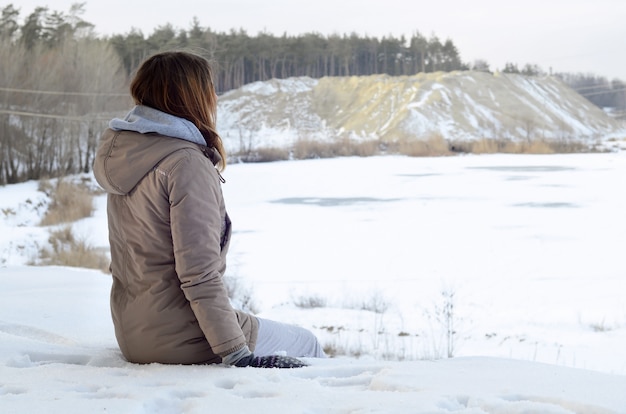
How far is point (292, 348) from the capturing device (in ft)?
8.01

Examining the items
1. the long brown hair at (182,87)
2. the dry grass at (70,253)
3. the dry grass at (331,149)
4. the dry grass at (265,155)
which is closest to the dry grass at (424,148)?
the dry grass at (331,149)

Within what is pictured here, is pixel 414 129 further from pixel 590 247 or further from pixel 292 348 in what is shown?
pixel 292 348

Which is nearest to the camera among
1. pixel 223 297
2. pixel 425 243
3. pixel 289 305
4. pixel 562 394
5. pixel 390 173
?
pixel 562 394

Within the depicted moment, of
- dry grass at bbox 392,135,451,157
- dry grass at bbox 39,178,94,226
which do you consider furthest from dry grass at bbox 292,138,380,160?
dry grass at bbox 39,178,94,226

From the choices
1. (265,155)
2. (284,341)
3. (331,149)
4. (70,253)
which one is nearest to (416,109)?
(331,149)

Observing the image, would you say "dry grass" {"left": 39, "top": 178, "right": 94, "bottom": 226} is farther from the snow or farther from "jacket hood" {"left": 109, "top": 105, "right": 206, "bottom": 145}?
"jacket hood" {"left": 109, "top": 105, "right": 206, "bottom": 145}

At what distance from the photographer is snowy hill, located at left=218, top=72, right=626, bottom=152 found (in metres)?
47.9

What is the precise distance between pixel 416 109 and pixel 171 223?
159ft

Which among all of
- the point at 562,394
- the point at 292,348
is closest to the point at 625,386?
the point at 562,394

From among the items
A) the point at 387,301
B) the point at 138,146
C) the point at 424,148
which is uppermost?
the point at 138,146

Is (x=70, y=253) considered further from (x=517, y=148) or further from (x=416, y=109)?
(x=416, y=109)

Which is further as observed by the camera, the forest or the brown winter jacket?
the forest

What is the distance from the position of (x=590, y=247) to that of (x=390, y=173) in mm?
12405

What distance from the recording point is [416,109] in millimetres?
49438
